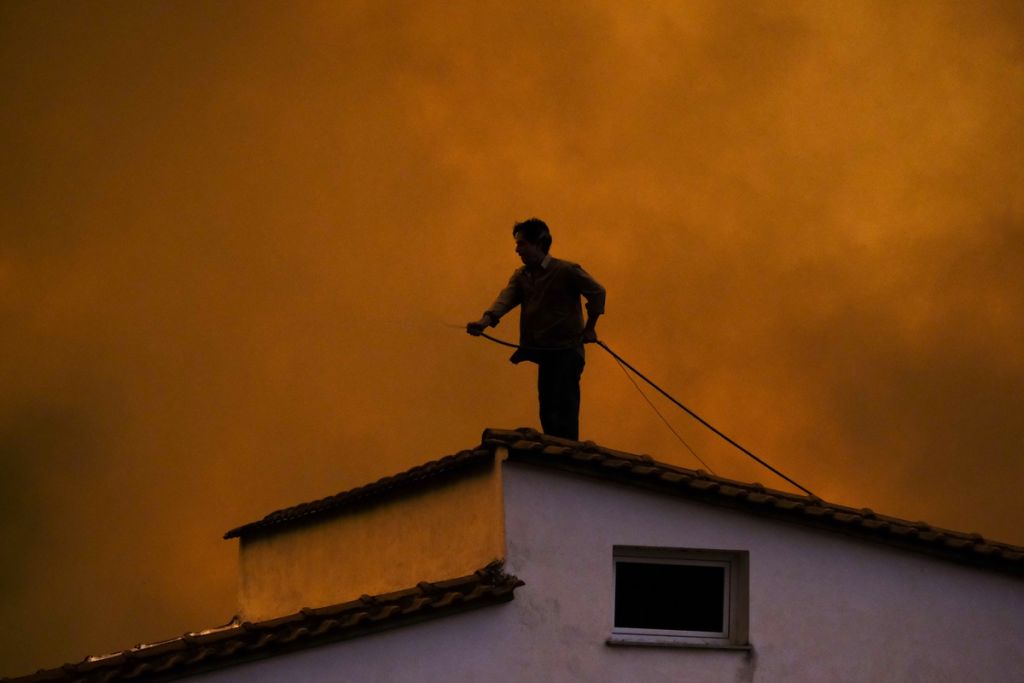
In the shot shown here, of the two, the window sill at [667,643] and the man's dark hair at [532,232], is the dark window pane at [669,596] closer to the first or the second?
the window sill at [667,643]

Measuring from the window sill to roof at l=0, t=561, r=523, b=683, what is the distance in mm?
1097

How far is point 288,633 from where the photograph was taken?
1305 cm

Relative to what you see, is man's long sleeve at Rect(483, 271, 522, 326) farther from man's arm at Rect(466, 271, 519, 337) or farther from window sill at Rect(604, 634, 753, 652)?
window sill at Rect(604, 634, 753, 652)

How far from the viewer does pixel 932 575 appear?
15258 millimetres

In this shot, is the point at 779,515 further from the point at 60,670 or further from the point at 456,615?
the point at 60,670

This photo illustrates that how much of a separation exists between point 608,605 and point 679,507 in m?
1.05

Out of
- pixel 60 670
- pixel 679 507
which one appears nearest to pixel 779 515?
pixel 679 507

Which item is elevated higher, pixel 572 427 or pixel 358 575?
pixel 572 427

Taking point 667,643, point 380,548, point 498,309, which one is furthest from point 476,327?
point 667,643

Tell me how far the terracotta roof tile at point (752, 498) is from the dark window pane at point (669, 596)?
2.26ft

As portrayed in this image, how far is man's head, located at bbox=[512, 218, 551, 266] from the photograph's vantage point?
17281 mm

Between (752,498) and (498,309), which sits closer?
(752,498)

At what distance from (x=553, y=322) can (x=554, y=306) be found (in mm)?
180

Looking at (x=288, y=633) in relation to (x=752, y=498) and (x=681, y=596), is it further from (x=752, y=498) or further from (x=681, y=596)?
(x=752, y=498)
